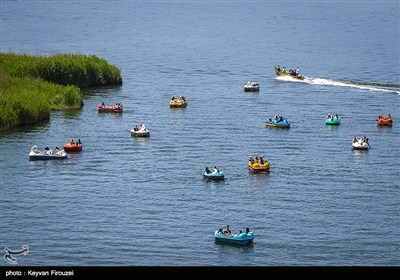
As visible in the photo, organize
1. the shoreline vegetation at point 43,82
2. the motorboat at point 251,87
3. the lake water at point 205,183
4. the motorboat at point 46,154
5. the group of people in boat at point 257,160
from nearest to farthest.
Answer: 1. the lake water at point 205,183
2. the group of people in boat at point 257,160
3. the motorboat at point 46,154
4. the shoreline vegetation at point 43,82
5. the motorboat at point 251,87

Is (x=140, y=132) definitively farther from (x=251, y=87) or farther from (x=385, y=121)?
(x=251, y=87)

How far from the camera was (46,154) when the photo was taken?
90000 mm

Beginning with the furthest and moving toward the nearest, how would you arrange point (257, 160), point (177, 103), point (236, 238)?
point (177, 103) → point (257, 160) → point (236, 238)

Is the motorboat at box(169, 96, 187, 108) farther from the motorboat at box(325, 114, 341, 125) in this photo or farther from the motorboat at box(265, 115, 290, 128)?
the motorboat at box(325, 114, 341, 125)

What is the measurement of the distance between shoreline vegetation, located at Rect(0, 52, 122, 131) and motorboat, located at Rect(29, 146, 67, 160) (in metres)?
13.0

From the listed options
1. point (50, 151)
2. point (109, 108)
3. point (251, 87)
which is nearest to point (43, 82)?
point (109, 108)

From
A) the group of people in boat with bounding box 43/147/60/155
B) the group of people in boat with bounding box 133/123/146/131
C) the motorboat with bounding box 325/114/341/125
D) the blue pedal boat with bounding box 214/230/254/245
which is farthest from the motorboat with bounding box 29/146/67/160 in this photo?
the motorboat with bounding box 325/114/341/125

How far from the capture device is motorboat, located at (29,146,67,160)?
8944cm

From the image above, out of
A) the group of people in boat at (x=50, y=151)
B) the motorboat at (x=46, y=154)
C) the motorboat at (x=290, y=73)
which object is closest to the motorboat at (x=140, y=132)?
the motorboat at (x=46, y=154)

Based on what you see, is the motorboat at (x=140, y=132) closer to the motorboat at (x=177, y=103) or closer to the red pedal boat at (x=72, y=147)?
the red pedal boat at (x=72, y=147)

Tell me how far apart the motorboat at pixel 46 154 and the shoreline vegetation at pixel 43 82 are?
1304cm

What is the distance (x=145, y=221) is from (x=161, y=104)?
61.8m

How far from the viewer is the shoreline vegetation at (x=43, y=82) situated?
4131 inches

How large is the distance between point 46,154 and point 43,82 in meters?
35.1
